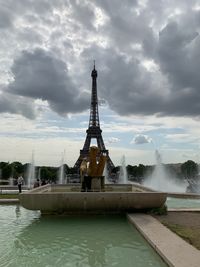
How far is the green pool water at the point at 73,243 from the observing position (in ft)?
23.5

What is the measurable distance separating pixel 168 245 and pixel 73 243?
233 centimetres

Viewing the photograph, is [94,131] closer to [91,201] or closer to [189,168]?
[189,168]

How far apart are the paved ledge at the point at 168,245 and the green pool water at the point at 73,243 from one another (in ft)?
0.60

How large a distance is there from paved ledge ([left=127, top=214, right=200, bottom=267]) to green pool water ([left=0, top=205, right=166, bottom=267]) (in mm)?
184

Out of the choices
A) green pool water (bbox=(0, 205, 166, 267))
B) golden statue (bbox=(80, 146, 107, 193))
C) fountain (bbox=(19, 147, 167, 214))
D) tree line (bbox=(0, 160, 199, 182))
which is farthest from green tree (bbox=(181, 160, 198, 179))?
green pool water (bbox=(0, 205, 166, 267))

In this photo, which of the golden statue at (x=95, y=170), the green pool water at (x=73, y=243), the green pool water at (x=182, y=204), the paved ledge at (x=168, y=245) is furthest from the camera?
the green pool water at (x=182, y=204)

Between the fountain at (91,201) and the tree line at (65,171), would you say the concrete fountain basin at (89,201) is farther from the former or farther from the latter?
the tree line at (65,171)

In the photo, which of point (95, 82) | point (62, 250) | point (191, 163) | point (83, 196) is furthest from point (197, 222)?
point (191, 163)

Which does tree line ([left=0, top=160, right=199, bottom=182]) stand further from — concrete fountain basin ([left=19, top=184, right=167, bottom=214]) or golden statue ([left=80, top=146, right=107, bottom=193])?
concrete fountain basin ([left=19, top=184, right=167, bottom=214])

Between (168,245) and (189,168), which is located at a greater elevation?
(189,168)

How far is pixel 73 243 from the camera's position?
8.80 m

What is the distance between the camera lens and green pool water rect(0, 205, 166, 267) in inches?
282

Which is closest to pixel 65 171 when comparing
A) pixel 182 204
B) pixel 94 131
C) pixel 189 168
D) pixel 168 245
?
pixel 94 131

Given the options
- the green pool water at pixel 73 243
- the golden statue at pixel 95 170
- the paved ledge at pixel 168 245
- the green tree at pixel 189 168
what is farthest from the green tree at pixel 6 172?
the paved ledge at pixel 168 245
